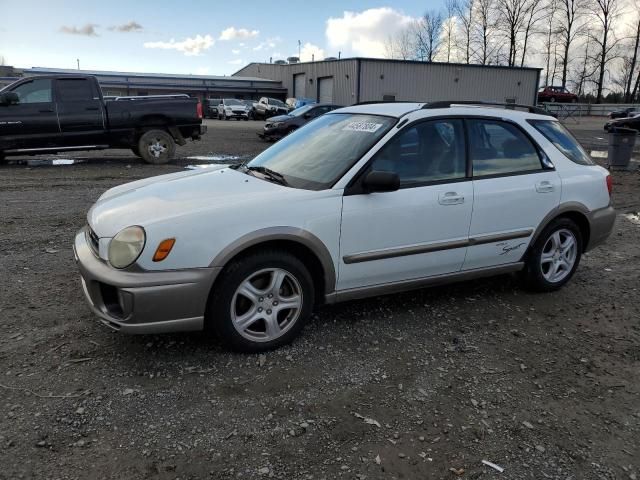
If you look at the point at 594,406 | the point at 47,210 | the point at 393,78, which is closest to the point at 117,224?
the point at 594,406

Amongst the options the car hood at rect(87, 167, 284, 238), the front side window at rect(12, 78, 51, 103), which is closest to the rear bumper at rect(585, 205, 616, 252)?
the car hood at rect(87, 167, 284, 238)

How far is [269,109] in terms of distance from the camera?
3809 cm

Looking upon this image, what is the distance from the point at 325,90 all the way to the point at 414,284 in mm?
40488

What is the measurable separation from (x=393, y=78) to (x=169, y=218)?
3680 centimetres

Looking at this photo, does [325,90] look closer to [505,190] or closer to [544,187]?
[544,187]

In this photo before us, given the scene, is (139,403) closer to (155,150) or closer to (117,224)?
(117,224)

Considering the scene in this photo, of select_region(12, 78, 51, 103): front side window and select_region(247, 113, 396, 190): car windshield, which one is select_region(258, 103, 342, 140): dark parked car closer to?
select_region(12, 78, 51, 103): front side window

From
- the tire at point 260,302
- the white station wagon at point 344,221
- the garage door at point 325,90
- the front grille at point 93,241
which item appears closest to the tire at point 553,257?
the white station wagon at point 344,221

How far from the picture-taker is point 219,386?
3.24m

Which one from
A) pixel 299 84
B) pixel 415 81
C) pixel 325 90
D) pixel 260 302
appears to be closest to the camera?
pixel 260 302

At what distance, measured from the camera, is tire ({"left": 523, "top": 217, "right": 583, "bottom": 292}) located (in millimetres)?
4706

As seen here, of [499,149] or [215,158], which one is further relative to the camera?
[215,158]

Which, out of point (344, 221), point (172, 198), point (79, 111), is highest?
point (79, 111)

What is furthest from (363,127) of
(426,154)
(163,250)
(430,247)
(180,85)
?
(180,85)
